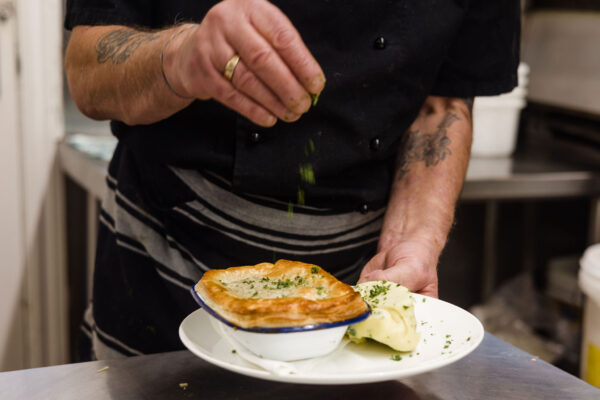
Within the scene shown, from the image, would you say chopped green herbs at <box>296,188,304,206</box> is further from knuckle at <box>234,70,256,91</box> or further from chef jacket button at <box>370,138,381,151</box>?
knuckle at <box>234,70,256,91</box>

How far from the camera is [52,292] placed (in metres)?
2.52

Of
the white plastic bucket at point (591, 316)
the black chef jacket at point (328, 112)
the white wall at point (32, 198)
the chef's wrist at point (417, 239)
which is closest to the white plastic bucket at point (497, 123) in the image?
the white plastic bucket at point (591, 316)

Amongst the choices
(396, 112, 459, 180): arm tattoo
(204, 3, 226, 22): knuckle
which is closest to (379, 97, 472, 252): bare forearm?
(396, 112, 459, 180): arm tattoo

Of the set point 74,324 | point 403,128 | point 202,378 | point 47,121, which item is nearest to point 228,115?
point 403,128

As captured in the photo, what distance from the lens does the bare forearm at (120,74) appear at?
37.5 inches

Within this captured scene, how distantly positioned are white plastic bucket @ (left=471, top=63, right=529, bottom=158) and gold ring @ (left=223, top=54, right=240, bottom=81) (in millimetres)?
1690

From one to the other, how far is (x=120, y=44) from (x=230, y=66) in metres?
0.35

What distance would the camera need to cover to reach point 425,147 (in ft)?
4.44

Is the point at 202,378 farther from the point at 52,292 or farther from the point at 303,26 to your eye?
the point at 52,292

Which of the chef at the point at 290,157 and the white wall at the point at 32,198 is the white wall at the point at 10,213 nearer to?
the white wall at the point at 32,198

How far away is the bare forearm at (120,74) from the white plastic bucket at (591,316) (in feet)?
3.94

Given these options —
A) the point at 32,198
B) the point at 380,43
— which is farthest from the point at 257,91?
the point at 32,198

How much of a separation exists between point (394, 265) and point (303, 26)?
0.44 metres

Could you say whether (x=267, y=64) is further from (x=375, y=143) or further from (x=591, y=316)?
(x=591, y=316)
